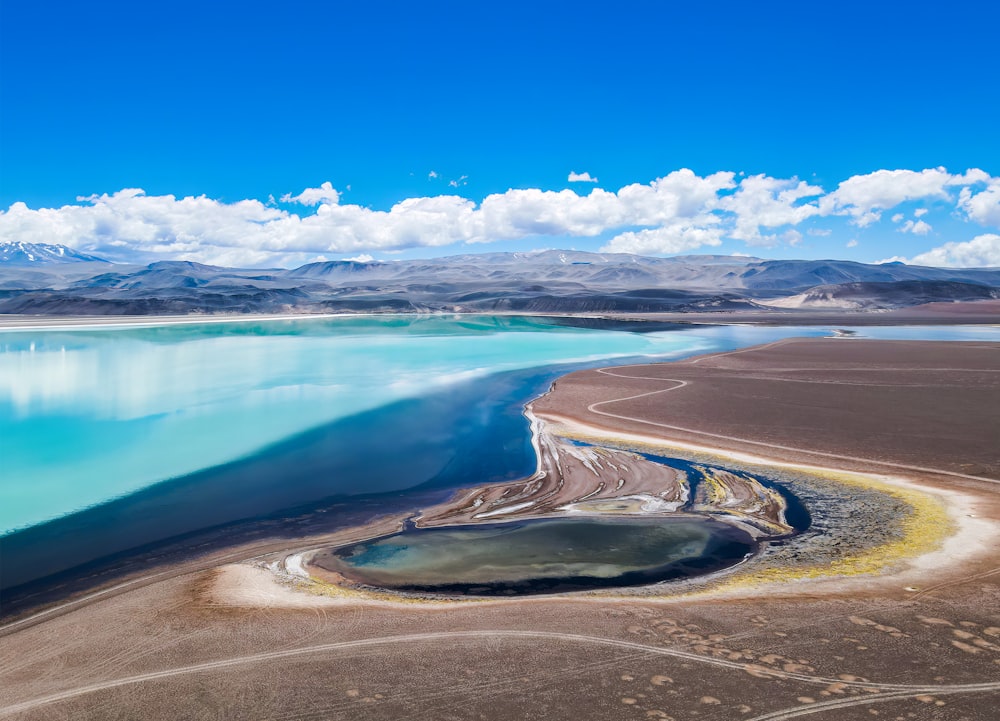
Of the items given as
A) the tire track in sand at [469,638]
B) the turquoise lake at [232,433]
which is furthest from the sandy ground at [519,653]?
the turquoise lake at [232,433]

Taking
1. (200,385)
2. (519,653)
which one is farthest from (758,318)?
(519,653)

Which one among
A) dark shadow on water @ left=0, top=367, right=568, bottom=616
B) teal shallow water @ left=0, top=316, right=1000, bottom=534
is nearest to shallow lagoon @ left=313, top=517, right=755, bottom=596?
dark shadow on water @ left=0, top=367, right=568, bottom=616

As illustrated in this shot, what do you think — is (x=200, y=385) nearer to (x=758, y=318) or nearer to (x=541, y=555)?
(x=541, y=555)

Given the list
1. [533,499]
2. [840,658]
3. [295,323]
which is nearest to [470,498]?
[533,499]

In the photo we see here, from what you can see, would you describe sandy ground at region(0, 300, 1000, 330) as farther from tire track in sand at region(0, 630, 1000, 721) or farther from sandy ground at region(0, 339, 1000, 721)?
tire track in sand at region(0, 630, 1000, 721)

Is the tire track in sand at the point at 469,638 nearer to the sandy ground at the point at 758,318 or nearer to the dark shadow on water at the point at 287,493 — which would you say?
the dark shadow on water at the point at 287,493
